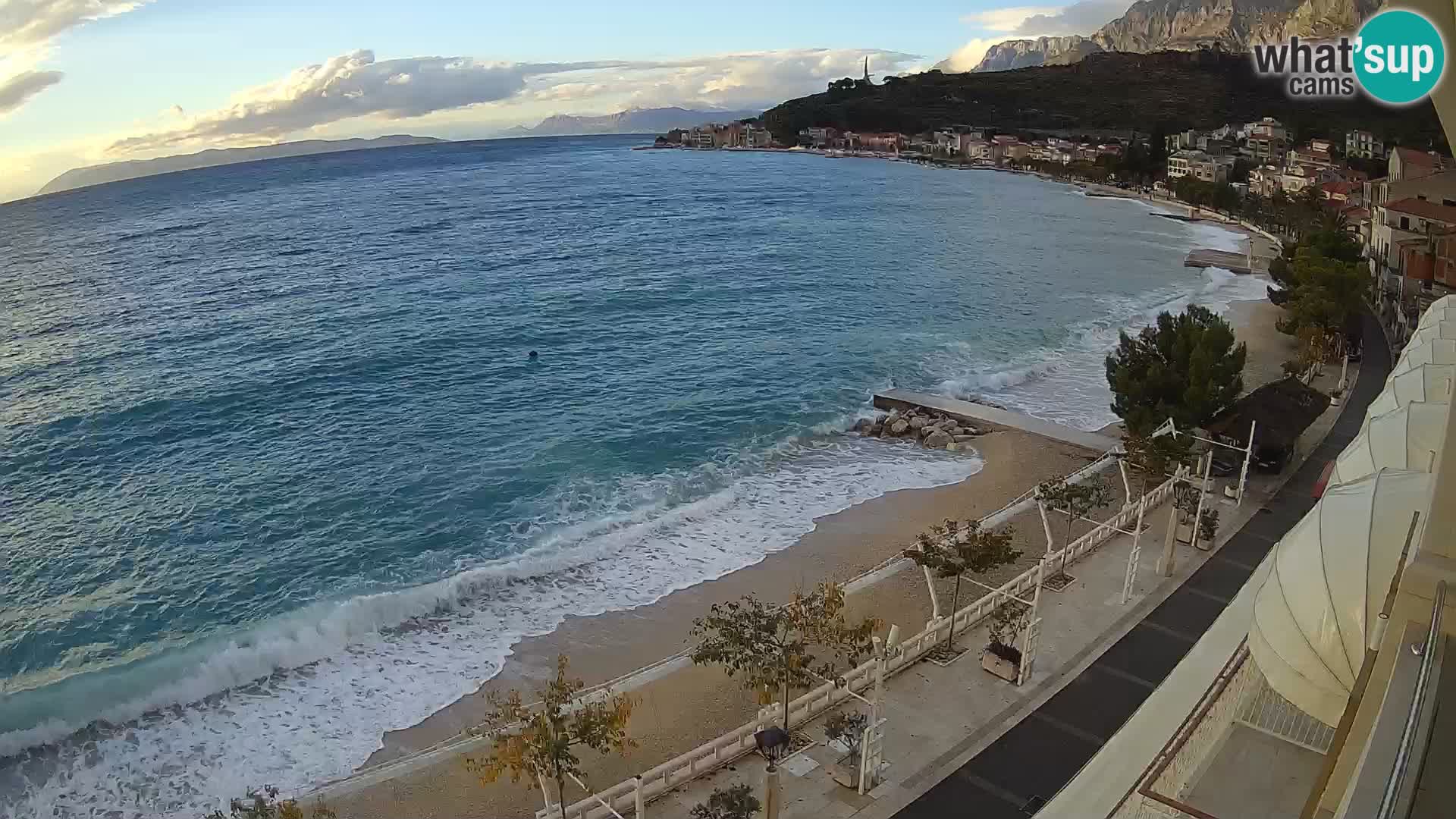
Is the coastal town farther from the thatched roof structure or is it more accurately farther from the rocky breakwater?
the rocky breakwater

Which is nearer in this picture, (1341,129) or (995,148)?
(1341,129)

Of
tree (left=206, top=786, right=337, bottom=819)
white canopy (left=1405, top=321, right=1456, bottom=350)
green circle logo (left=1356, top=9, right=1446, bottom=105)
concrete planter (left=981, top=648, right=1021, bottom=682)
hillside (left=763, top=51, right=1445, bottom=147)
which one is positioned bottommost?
concrete planter (left=981, top=648, right=1021, bottom=682)

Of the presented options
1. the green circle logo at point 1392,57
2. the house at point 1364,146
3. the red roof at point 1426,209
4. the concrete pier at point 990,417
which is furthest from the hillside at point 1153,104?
the concrete pier at point 990,417

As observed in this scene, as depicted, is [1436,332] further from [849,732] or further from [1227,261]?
[1227,261]

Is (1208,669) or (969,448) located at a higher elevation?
(1208,669)

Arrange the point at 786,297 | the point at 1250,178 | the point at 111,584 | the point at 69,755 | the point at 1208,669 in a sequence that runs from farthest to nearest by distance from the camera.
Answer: the point at 1250,178
the point at 786,297
the point at 111,584
the point at 69,755
the point at 1208,669

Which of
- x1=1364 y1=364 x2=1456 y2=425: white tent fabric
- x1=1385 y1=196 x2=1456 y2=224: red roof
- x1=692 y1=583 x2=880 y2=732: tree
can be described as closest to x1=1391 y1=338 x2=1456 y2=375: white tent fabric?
x1=1364 y1=364 x2=1456 y2=425: white tent fabric

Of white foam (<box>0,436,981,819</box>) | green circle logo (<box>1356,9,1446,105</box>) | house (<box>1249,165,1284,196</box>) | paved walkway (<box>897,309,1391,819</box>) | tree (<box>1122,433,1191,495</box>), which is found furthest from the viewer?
house (<box>1249,165,1284,196</box>)

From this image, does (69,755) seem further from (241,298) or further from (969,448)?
(241,298)

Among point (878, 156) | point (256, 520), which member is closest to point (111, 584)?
point (256, 520)
